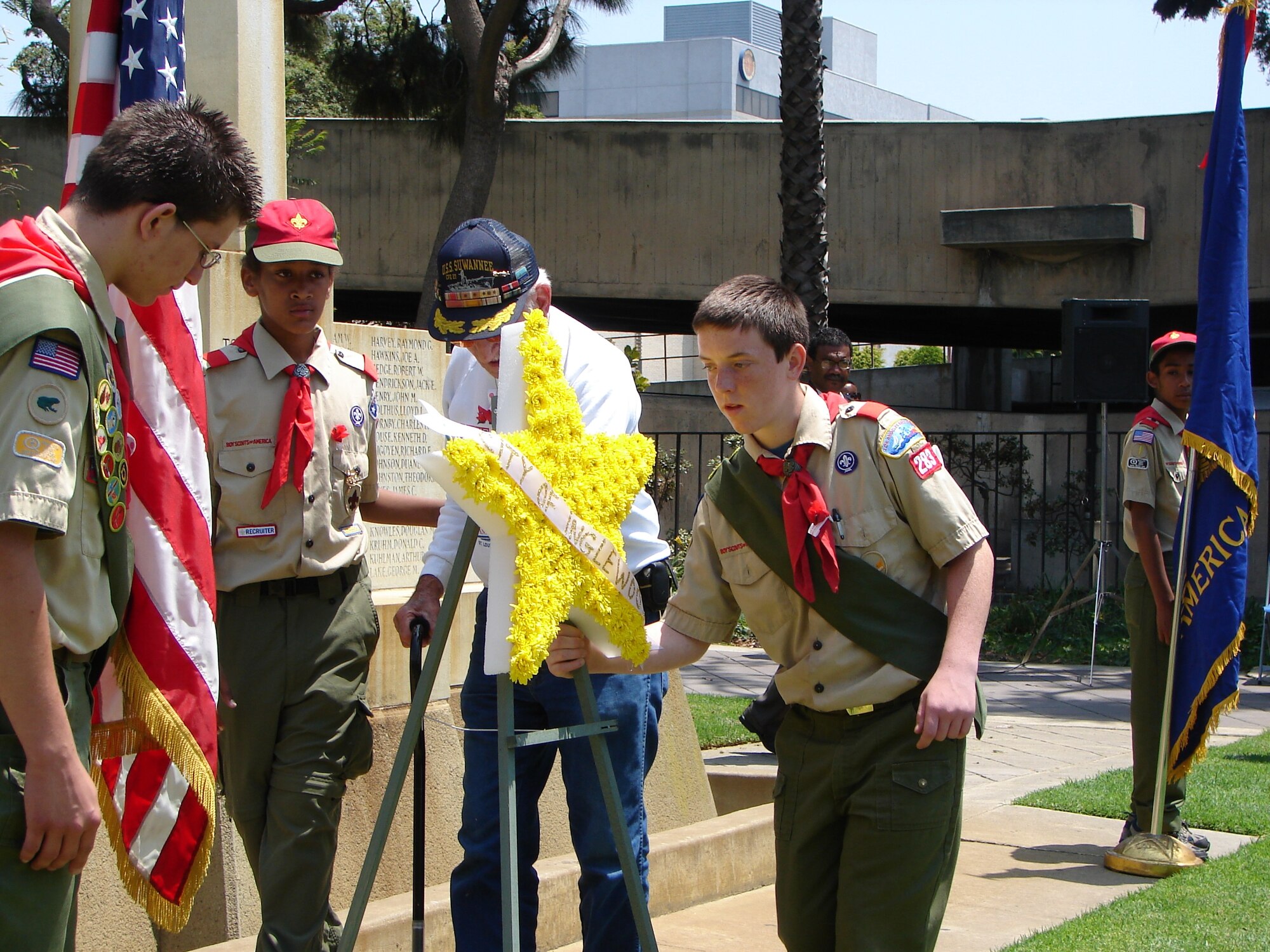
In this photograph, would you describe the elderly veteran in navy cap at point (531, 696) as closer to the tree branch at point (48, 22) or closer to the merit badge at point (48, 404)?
the merit badge at point (48, 404)

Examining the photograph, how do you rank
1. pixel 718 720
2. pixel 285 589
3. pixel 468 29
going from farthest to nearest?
pixel 468 29 < pixel 718 720 < pixel 285 589

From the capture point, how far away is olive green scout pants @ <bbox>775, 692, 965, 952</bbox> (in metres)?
2.94

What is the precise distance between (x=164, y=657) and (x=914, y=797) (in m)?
1.60

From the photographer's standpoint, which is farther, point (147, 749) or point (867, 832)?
point (867, 832)

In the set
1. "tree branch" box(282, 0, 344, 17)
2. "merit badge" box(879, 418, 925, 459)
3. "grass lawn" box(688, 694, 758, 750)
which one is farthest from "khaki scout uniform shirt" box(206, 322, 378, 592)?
"tree branch" box(282, 0, 344, 17)

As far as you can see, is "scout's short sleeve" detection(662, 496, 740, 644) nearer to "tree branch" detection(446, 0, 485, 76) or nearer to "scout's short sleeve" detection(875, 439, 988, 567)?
"scout's short sleeve" detection(875, 439, 988, 567)

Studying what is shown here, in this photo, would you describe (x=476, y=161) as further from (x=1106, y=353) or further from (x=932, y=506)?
(x=932, y=506)

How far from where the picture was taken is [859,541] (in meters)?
3.04

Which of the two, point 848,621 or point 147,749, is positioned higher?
point 848,621

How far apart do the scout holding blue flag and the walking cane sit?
3.34m

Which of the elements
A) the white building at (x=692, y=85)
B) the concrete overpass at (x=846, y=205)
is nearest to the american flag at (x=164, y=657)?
the concrete overpass at (x=846, y=205)

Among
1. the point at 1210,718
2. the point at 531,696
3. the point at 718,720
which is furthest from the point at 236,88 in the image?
the point at 718,720

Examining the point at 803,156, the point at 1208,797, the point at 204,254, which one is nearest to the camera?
the point at 204,254

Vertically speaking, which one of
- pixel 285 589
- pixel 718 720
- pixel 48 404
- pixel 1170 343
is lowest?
pixel 718 720
